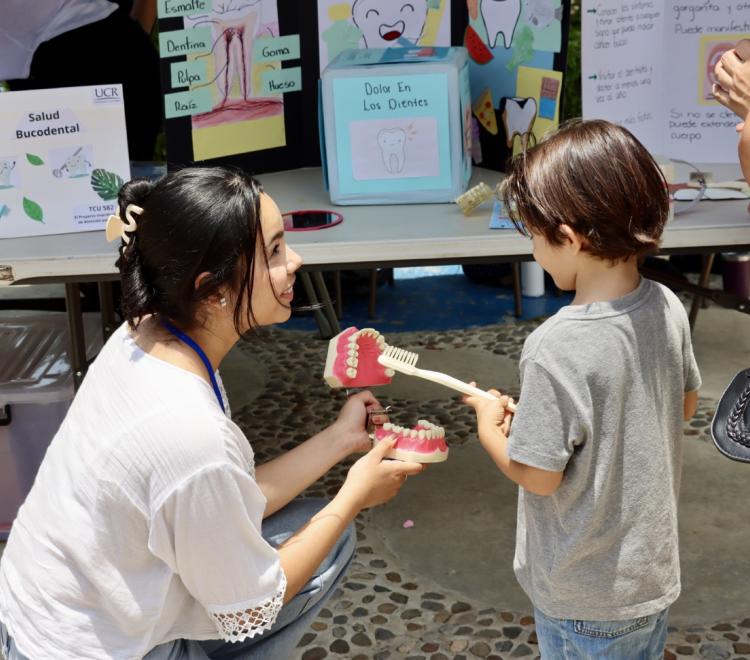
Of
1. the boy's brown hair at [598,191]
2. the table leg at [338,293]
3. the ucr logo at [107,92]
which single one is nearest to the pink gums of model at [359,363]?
the boy's brown hair at [598,191]

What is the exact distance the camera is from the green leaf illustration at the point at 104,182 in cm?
248

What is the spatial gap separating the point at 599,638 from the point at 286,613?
50 cm

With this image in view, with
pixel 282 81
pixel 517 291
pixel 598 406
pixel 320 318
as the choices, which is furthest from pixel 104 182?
pixel 517 291

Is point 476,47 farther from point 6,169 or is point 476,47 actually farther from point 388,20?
point 6,169

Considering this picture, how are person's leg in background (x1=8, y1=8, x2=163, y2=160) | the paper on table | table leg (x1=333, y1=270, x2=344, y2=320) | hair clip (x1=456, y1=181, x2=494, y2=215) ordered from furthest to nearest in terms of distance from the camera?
table leg (x1=333, y1=270, x2=344, y2=320) < person's leg in background (x1=8, y1=8, x2=163, y2=160) < hair clip (x1=456, y1=181, x2=494, y2=215) < the paper on table

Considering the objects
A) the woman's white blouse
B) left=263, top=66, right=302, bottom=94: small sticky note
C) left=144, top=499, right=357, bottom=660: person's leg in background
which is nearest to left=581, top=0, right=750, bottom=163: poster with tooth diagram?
left=263, top=66, right=302, bottom=94: small sticky note

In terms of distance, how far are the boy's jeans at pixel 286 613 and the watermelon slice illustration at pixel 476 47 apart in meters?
1.45

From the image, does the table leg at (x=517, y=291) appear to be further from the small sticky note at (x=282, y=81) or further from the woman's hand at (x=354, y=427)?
the woman's hand at (x=354, y=427)

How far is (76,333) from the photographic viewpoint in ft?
8.79

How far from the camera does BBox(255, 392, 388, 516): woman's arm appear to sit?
1.91 meters

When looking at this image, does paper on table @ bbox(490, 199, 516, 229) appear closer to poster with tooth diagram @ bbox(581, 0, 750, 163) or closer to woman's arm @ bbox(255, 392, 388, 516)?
poster with tooth diagram @ bbox(581, 0, 750, 163)

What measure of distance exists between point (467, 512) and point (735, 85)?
1310 millimetres

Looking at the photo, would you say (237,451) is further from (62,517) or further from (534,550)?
(534,550)

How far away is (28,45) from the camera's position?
117 inches
